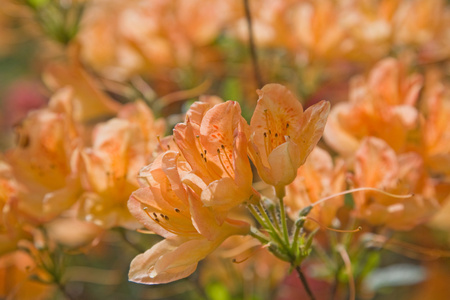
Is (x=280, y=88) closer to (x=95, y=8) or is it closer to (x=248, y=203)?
(x=248, y=203)

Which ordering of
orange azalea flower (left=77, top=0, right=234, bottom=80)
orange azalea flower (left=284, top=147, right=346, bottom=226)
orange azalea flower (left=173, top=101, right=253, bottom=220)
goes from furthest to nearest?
orange azalea flower (left=77, top=0, right=234, bottom=80) → orange azalea flower (left=284, top=147, right=346, bottom=226) → orange azalea flower (left=173, top=101, right=253, bottom=220)

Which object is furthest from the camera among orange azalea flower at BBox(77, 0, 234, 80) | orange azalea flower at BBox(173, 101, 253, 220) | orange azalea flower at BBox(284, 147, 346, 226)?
orange azalea flower at BBox(77, 0, 234, 80)

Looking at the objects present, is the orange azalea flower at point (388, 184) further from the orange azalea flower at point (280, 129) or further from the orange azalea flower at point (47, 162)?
the orange azalea flower at point (47, 162)

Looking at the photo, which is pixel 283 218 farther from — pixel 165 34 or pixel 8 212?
pixel 165 34

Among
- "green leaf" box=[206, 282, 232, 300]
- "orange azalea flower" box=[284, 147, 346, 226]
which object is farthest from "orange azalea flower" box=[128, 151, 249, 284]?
"green leaf" box=[206, 282, 232, 300]

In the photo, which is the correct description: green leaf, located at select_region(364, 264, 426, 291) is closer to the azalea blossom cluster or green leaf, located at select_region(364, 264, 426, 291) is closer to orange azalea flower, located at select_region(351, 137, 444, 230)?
the azalea blossom cluster

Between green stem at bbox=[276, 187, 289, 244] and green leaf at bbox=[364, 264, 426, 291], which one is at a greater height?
green stem at bbox=[276, 187, 289, 244]
